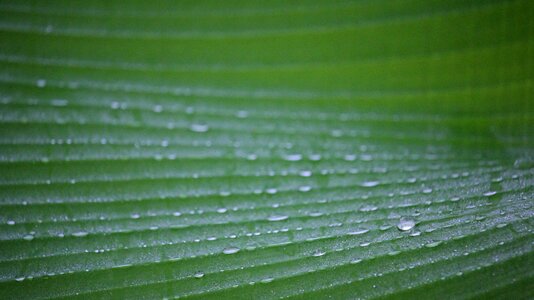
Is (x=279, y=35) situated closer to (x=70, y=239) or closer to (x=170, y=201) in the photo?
(x=170, y=201)

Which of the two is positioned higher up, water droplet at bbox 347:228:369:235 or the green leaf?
the green leaf

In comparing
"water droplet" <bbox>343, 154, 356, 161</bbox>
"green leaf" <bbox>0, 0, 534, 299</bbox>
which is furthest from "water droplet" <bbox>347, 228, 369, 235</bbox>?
"water droplet" <bbox>343, 154, 356, 161</bbox>

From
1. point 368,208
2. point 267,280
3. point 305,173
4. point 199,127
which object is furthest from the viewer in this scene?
point 199,127

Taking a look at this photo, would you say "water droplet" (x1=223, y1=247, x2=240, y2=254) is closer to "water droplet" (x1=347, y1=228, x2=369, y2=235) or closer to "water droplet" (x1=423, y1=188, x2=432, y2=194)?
"water droplet" (x1=347, y1=228, x2=369, y2=235)

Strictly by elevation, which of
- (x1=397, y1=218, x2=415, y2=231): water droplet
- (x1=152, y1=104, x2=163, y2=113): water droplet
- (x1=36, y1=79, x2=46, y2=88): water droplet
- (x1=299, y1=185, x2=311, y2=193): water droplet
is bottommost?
(x1=397, y1=218, x2=415, y2=231): water droplet

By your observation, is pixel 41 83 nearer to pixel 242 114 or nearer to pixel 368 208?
pixel 242 114

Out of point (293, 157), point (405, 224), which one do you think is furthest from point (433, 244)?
point (293, 157)

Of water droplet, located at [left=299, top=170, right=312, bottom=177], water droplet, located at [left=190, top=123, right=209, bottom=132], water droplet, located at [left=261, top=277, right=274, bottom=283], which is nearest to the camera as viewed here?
water droplet, located at [left=261, top=277, right=274, bottom=283]
